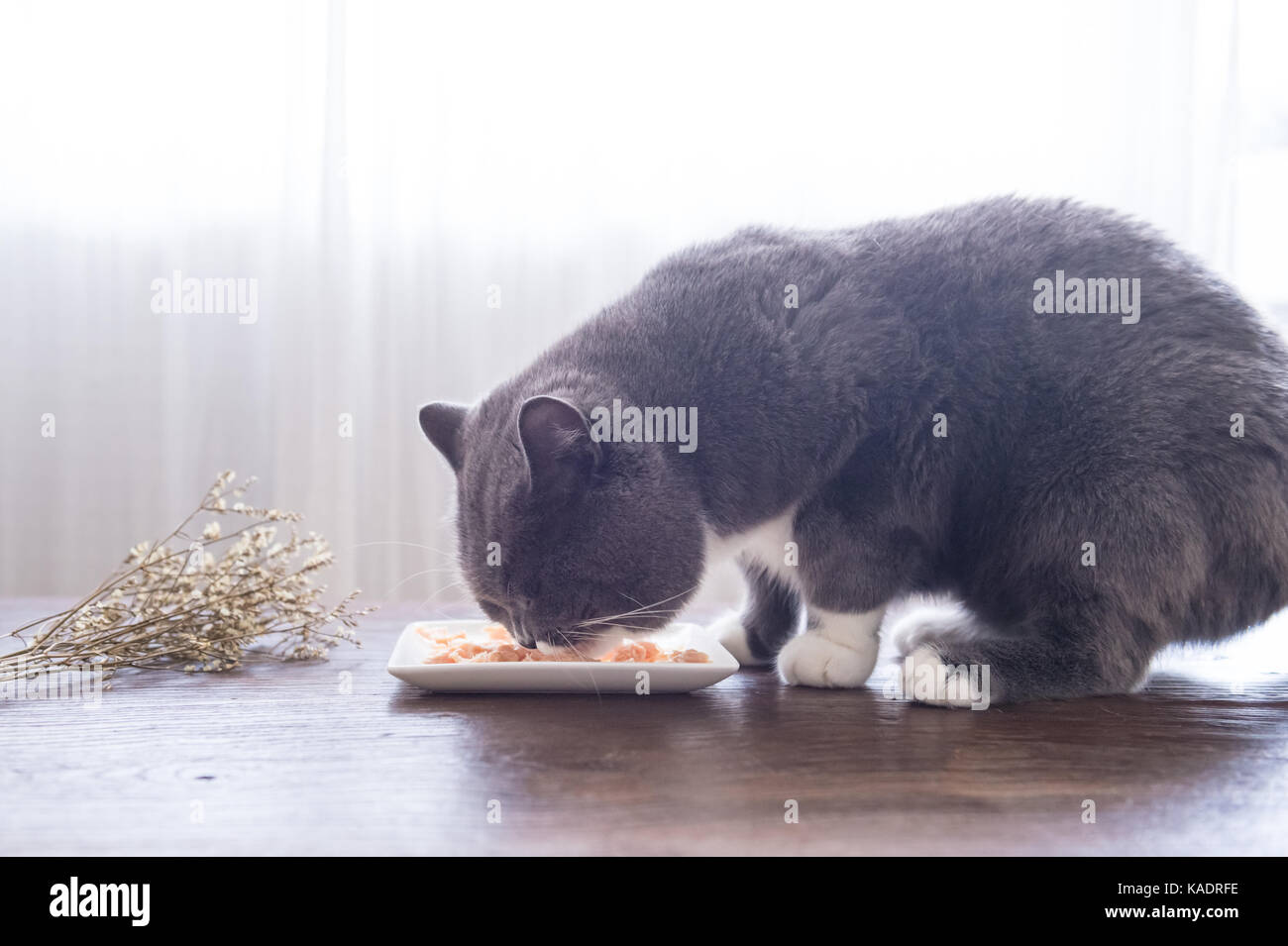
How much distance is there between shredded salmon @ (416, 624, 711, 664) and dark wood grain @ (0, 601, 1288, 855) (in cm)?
6

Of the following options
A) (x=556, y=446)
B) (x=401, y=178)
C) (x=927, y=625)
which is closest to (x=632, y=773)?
(x=556, y=446)

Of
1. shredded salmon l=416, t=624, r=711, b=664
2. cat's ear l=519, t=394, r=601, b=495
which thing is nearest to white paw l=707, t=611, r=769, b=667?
shredded salmon l=416, t=624, r=711, b=664

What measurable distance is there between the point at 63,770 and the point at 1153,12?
316cm

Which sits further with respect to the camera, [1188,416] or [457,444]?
[457,444]

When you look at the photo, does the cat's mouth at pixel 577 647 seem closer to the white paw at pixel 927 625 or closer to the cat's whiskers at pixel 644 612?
the cat's whiskers at pixel 644 612

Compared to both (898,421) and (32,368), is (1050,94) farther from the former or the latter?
(32,368)

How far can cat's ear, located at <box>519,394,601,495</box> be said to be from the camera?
1.06m

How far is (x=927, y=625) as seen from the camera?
151 centimetres

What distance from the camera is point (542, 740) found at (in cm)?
96

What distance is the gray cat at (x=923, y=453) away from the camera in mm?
1120

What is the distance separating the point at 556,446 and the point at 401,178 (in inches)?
75.4
